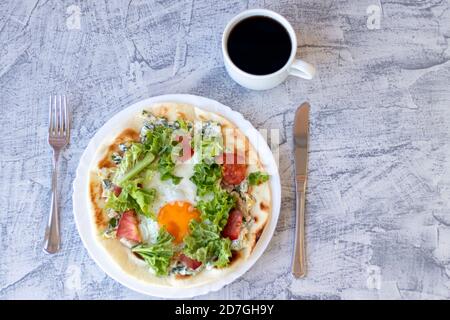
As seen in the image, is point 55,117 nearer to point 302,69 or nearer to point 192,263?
point 192,263

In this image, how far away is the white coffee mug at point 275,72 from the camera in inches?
64.3

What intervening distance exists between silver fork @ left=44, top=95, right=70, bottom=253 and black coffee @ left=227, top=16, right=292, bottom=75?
1.83 feet

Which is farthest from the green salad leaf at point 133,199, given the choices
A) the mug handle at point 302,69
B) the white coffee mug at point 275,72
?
the mug handle at point 302,69

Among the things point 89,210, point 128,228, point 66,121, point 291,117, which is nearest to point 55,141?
point 66,121

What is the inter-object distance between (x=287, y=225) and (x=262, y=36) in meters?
0.57

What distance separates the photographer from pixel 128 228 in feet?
5.23

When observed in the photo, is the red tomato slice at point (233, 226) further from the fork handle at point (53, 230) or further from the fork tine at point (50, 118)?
the fork tine at point (50, 118)

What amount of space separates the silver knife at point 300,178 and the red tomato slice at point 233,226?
0.19m

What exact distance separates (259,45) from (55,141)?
0.69 metres

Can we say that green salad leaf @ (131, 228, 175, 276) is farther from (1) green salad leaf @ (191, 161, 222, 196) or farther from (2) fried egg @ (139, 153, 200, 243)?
(1) green salad leaf @ (191, 161, 222, 196)

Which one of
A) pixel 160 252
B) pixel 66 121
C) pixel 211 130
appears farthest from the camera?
pixel 66 121

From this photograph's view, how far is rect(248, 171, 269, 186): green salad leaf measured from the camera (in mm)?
1639

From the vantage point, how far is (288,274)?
1690mm

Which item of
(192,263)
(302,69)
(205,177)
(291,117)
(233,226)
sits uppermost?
(302,69)
